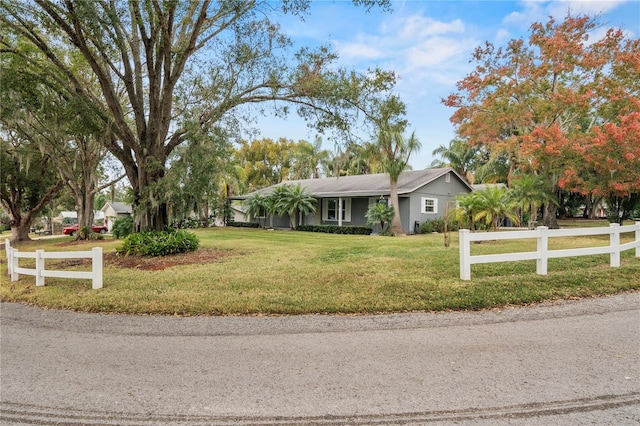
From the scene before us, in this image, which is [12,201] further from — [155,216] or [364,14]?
[364,14]

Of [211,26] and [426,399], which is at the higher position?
[211,26]

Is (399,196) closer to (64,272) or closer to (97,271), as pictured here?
(97,271)

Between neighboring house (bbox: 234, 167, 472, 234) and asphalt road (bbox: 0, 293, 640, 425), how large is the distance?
1609 centimetres

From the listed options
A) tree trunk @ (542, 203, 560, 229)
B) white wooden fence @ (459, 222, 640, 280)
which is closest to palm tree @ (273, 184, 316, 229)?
tree trunk @ (542, 203, 560, 229)

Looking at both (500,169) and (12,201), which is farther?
(500,169)

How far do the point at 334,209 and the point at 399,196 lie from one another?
17.6ft

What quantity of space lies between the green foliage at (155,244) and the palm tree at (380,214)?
11.4m

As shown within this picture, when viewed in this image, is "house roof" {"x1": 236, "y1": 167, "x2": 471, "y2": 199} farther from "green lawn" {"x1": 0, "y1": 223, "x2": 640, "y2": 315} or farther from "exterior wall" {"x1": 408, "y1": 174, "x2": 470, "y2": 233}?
"green lawn" {"x1": 0, "y1": 223, "x2": 640, "y2": 315}

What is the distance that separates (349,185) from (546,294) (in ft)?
64.2

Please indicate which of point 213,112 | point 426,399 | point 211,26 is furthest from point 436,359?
point 211,26

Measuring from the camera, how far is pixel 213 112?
12055mm

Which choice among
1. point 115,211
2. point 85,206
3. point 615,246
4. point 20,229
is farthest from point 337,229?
point 115,211

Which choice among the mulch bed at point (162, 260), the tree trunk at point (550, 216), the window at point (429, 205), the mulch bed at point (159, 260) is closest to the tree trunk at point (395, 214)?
the window at point (429, 205)

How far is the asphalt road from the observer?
9.38ft
